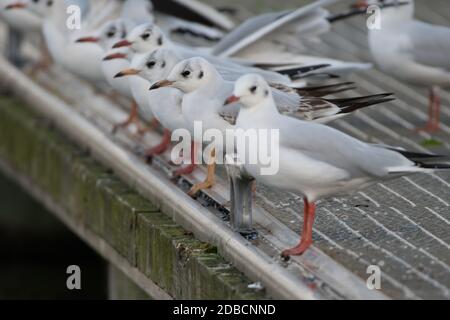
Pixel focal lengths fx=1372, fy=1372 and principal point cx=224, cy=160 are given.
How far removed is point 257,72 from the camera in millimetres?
6355

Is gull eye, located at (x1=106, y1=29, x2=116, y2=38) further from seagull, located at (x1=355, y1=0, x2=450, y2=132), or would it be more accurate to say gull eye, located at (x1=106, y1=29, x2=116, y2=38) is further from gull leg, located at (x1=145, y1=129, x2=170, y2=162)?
seagull, located at (x1=355, y1=0, x2=450, y2=132)

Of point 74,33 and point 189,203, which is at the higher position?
point 74,33

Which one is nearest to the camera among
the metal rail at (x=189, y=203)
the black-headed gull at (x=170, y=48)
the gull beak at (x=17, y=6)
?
the metal rail at (x=189, y=203)

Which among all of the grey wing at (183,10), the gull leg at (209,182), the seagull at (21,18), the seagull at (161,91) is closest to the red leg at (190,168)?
the seagull at (161,91)

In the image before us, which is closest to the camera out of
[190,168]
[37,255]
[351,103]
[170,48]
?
[351,103]

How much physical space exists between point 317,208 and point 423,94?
9.58 feet

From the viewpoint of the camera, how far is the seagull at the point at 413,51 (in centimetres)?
742

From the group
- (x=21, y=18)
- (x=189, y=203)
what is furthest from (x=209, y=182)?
(x=21, y=18)

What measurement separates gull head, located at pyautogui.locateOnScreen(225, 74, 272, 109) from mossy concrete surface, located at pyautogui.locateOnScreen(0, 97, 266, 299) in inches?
25.9

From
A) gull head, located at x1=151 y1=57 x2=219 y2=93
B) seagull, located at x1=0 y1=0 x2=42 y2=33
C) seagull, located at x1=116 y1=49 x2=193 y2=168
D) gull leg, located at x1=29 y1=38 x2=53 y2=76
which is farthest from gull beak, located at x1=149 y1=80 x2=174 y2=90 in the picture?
gull leg, located at x1=29 y1=38 x2=53 y2=76

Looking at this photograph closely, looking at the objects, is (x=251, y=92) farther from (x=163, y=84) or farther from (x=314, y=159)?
(x=163, y=84)

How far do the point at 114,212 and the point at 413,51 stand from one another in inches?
79.3

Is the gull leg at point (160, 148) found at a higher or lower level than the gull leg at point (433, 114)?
lower

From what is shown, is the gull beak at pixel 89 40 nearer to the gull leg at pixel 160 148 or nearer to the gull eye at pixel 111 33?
the gull eye at pixel 111 33
